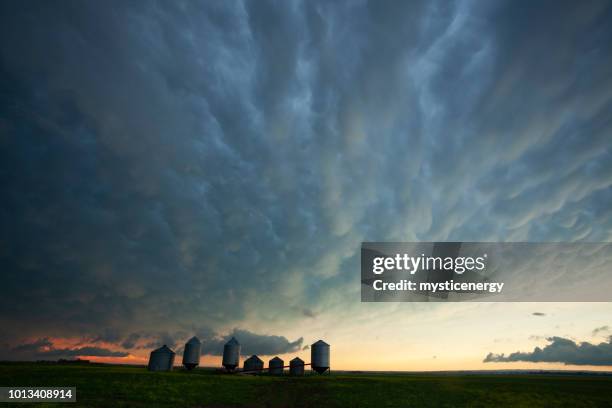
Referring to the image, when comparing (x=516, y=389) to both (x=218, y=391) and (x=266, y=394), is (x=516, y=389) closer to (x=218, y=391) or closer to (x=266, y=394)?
(x=266, y=394)

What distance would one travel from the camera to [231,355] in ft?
218

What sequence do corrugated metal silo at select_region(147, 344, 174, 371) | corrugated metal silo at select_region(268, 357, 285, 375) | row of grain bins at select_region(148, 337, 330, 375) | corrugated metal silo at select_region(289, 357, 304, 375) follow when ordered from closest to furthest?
corrugated metal silo at select_region(147, 344, 174, 371) < row of grain bins at select_region(148, 337, 330, 375) < corrugated metal silo at select_region(289, 357, 304, 375) < corrugated metal silo at select_region(268, 357, 285, 375)

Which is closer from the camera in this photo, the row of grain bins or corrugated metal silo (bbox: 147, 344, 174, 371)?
corrugated metal silo (bbox: 147, 344, 174, 371)

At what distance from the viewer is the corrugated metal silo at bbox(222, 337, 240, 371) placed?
2603 inches

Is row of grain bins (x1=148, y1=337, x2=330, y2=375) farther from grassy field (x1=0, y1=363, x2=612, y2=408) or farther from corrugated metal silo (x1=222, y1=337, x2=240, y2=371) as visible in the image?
grassy field (x1=0, y1=363, x2=612, y2=408)

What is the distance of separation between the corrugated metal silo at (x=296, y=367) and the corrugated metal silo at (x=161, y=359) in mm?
22786

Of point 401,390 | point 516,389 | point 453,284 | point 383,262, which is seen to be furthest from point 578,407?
point 383,262

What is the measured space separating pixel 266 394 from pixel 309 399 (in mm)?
6146

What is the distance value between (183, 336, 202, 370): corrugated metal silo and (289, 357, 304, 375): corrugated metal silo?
18.8 m

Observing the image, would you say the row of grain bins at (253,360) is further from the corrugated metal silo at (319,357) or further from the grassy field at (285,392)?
the grassy field at (285,392)

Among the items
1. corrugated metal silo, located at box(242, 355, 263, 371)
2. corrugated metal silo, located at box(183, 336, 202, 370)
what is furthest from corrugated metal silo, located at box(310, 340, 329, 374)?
corrugated metal silo, located at box(183, 336, 202, 370)

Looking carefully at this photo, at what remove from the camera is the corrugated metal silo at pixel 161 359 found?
60281 mm

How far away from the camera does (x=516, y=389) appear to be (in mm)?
43969

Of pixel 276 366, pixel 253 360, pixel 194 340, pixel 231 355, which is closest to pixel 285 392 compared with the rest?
pixel 276 366
